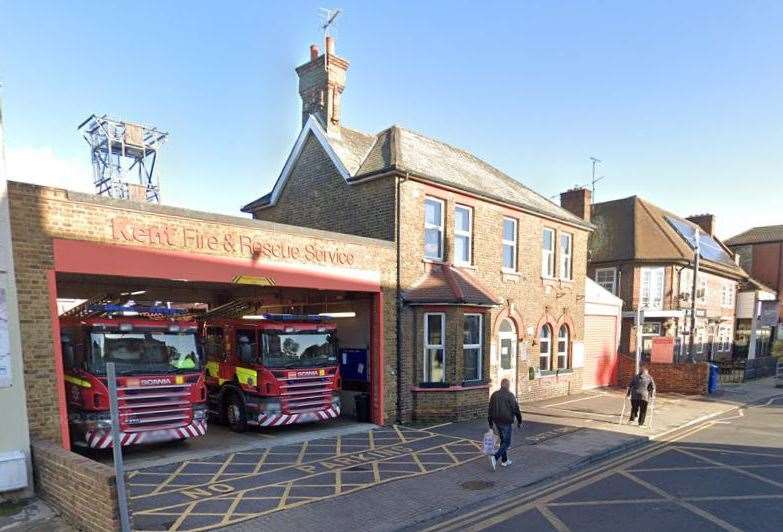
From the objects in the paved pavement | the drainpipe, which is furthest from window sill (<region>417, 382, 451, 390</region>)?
the paved pavement

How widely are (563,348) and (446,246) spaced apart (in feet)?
27.8

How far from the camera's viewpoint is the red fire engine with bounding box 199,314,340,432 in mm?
11836

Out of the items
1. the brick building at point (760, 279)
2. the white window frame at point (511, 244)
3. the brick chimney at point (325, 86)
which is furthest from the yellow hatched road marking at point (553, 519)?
the brick building at point (760, 279)

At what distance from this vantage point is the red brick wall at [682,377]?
20.6 meters

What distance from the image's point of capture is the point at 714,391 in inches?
822

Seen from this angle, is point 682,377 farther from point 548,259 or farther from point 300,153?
point 300,153

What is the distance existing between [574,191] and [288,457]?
1983cm

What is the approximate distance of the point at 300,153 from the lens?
16641mm

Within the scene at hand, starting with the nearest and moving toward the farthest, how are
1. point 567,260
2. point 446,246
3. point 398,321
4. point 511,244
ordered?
point 398,321 < point 446,246 < point 511,244 < point 567,260

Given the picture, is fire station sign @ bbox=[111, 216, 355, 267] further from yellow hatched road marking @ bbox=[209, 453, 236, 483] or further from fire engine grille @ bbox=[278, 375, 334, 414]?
yellow hatched road marking @ bbox=[209, 453, 236, 483]

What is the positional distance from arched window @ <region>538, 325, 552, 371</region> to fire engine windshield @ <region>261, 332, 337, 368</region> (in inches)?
365

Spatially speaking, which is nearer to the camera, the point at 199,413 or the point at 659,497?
the point at 659,497

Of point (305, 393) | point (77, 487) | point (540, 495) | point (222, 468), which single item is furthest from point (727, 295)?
point (77, 487)

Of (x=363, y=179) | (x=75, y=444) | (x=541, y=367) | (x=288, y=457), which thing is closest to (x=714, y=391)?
(x=541, y=367)
